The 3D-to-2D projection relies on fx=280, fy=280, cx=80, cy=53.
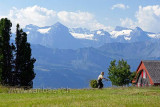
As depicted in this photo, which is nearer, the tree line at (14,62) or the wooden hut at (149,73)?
the tree line at (14,62)

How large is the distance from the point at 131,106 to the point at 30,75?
31107mm

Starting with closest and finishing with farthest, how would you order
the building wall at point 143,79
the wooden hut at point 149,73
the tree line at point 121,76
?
the wooden hut at point 149,73 < the building wall at point 143,79 < the tree line at point 121,76

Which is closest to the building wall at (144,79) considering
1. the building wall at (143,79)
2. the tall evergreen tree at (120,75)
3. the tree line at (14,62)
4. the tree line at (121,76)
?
the building wall at (143,79)

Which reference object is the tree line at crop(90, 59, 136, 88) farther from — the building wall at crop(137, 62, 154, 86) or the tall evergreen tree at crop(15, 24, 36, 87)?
the tall evergreen tree at crop(15, 24, 36, 87)

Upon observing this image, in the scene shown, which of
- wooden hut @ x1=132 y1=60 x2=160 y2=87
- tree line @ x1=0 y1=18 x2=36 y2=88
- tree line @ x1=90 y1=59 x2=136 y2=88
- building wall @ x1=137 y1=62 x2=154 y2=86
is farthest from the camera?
tree line @ x1=90 y1=59 x2=136 y2=88

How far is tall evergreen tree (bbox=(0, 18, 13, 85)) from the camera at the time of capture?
43.9 metres

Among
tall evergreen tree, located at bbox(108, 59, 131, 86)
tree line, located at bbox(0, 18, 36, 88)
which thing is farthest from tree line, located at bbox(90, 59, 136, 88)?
tree line, located at bbox(0, 18, 36, 88)

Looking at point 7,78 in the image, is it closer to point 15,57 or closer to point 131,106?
point 15,57

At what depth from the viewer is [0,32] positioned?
45656 millimetres

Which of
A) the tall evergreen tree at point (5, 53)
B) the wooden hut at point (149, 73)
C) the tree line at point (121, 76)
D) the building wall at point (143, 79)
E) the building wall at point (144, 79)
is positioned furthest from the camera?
the tree line at point (121, 76)

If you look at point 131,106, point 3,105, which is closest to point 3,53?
point 3,105

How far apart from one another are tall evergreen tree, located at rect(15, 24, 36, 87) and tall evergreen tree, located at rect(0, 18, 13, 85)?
1.25m

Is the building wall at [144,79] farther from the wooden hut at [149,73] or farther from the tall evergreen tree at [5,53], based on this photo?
the tall evergreen tree at [5,53]

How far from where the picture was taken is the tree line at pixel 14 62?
44.3 meters
